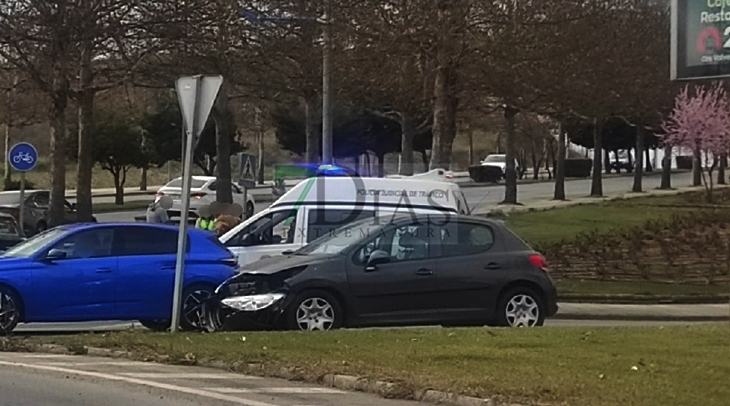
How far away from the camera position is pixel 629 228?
114 ft

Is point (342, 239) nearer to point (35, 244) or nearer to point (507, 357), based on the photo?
point (35, 244)

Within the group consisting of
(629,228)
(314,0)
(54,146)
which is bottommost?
(629,228)

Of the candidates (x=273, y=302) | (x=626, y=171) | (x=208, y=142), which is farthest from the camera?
(x=626, y=171)

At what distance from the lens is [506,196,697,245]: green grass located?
109ft

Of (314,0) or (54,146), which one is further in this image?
(54,146)

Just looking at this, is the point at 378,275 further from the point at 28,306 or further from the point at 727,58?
the point at 727,58

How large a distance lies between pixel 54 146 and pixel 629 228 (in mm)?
17003

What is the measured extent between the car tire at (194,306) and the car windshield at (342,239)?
4.51 feet

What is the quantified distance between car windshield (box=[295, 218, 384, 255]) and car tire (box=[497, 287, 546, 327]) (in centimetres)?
186

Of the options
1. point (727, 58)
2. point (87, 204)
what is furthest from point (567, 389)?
point (87, 204)

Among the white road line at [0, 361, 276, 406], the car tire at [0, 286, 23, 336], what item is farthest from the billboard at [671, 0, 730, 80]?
the car tire at [0, 286, 23, 336]

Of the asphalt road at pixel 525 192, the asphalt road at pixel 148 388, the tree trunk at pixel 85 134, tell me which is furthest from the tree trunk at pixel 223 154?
the asphalt road at pixel 148 388

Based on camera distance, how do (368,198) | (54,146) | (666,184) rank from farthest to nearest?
(666,184)
(54,146)
(368,198)

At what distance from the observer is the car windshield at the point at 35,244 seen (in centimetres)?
1488
